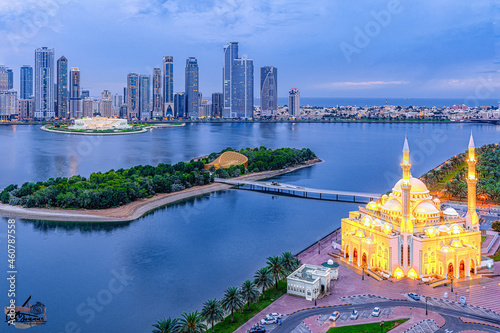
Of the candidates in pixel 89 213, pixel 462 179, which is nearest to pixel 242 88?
pixel 462 179

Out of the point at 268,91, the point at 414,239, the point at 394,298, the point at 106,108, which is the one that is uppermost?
the point at 268,91

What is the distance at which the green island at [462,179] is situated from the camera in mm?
29544

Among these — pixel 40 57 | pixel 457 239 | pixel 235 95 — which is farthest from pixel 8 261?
pixel 235 95

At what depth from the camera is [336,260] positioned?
61.7ft

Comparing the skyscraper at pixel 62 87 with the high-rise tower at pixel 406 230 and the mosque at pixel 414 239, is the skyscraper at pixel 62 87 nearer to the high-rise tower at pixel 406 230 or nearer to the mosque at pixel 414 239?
the mosque at pixel 414 239

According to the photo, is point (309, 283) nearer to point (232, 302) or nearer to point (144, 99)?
point (232, 302)

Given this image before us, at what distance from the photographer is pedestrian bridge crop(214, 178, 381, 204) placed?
106 feet

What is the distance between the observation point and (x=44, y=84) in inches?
4636

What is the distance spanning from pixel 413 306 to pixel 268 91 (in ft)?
494

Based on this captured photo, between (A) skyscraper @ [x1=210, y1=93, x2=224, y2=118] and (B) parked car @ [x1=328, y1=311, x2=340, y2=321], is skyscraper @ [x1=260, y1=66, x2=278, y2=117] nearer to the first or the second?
(A) skyscraper @ [x1=210, y1=93, x2=224, y2=118]

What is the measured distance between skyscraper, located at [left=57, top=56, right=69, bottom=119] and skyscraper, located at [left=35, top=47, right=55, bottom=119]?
9.95 feet

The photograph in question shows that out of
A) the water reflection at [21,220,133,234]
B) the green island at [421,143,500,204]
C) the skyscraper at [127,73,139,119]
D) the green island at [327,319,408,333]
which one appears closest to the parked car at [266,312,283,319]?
the green island at [327,319,408,333]

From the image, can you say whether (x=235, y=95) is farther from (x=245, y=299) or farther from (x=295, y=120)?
(x=245, y=299)

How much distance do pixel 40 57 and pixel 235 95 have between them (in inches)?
2250
